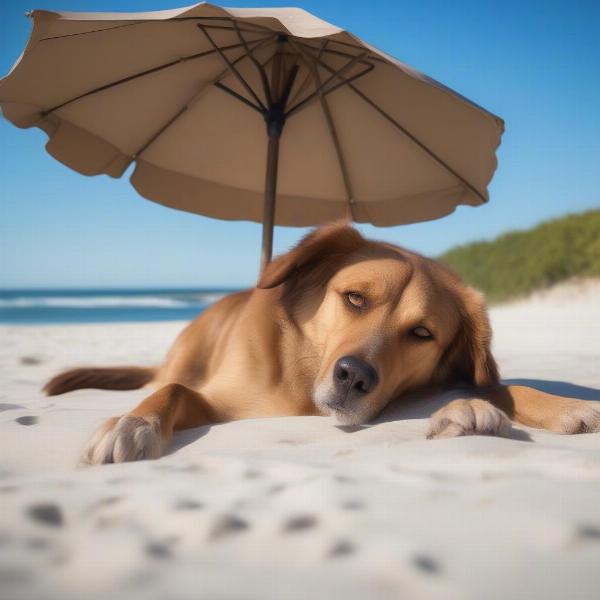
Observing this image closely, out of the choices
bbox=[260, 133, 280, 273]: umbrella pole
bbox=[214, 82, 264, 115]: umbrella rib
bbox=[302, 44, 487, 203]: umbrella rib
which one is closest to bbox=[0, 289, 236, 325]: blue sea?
bbox=[260, 133, 280, 273]: umbrella pole

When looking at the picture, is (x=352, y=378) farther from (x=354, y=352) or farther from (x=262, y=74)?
(x=262, y=74)

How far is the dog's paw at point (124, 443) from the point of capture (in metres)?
1.72

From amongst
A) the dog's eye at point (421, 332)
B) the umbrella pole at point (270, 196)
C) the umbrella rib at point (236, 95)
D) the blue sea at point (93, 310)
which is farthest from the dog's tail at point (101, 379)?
the blue sea at point (93, 310)

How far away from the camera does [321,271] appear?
2.72m

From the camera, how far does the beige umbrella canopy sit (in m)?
3.47

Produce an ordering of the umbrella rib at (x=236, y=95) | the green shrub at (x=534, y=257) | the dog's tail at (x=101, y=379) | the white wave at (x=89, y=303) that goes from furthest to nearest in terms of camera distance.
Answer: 1. the white wave at (x=89, y=303)
2. the green shrub at (x=534, y=257)
3. the umbrella rib at (x=236, y=95)
4. the dog's tail at (x=101, y=379)

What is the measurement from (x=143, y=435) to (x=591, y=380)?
119 inches

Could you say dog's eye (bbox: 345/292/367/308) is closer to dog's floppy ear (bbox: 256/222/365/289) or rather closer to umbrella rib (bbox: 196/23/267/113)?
dog's floppy ear (bbox: 256/222/365/289)

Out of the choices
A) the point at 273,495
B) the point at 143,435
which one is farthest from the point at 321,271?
the point at 273,495

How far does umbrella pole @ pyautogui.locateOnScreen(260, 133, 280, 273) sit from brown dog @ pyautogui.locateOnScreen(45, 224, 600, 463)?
4.53 feet

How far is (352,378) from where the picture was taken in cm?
206

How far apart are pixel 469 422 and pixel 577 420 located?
472 mm

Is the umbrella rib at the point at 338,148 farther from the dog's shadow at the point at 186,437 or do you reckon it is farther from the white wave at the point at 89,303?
the white wave at the point at 89,303

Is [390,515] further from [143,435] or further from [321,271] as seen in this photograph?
[321,271]
